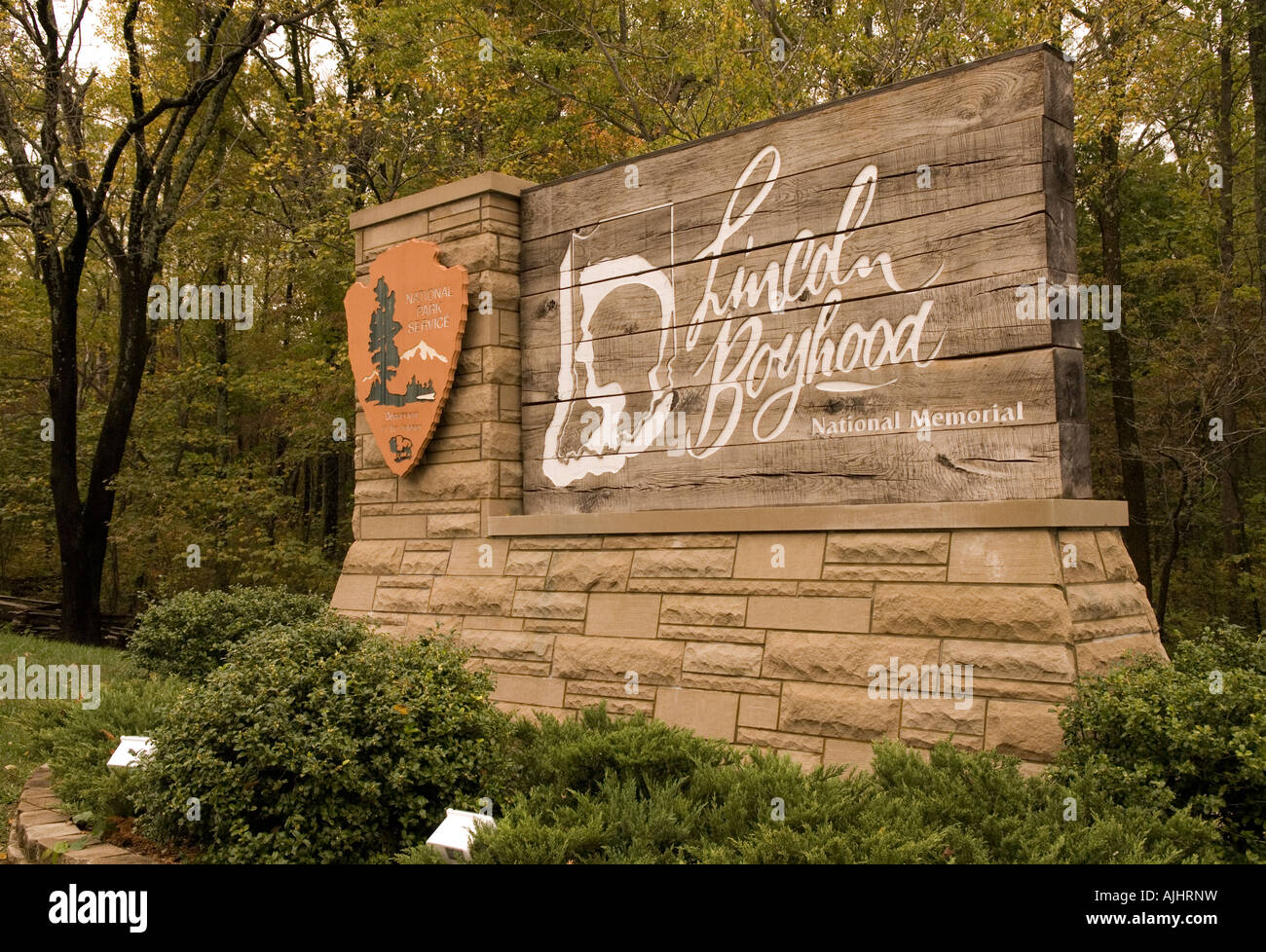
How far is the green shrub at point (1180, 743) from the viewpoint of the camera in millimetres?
3916

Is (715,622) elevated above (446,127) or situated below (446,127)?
below

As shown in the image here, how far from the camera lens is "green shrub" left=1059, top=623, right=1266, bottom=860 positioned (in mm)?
3916

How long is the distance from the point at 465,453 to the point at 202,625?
109 inches

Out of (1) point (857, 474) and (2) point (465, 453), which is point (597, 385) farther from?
(1) point (857, 474)

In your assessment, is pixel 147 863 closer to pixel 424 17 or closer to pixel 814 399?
pixel 814 399

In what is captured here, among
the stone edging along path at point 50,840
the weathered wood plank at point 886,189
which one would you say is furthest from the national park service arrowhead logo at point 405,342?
the stone edging along path at point 50,840

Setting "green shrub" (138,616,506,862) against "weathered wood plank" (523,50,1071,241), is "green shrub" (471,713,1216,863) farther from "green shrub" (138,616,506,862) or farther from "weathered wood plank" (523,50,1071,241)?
"weathered wood plank" (523,50,1071,241)

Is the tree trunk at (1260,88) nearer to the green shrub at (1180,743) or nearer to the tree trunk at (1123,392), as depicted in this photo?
the tree trunk at (1123,392)

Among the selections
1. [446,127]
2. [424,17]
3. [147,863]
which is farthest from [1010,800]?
[424,17]

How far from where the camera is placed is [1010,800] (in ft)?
13.3

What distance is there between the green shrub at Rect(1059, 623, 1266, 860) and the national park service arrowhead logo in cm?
482

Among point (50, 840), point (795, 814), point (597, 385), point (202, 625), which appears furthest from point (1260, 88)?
point (50, 840)

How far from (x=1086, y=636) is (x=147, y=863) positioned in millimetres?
4168

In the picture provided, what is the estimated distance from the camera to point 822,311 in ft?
19.1
